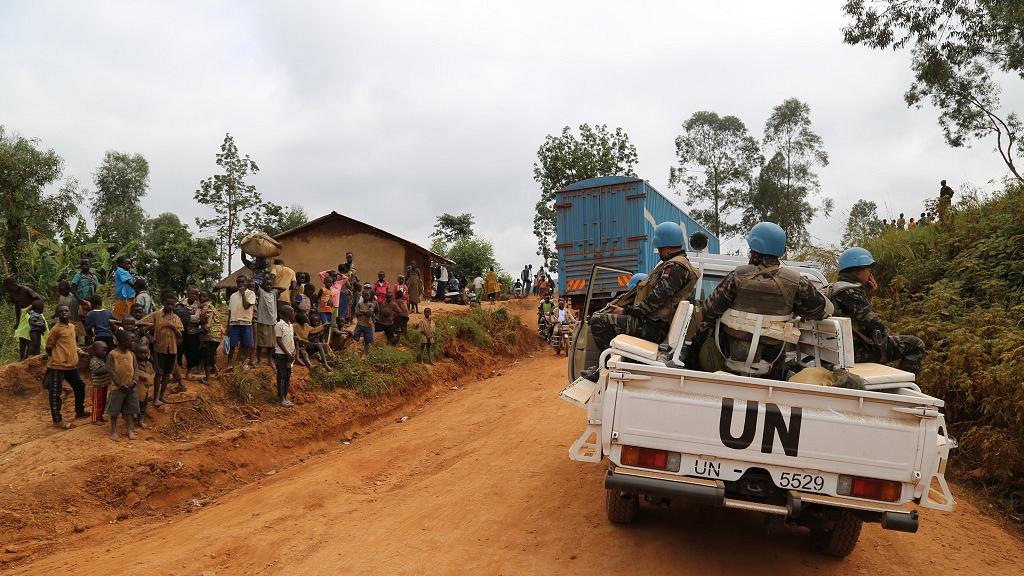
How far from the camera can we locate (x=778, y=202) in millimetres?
32938

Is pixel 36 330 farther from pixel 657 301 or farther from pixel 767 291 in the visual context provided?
pixel 767 291

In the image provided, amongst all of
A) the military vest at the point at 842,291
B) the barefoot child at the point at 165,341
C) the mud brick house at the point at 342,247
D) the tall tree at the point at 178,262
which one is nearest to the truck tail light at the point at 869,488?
the military vest at the point at 842,291

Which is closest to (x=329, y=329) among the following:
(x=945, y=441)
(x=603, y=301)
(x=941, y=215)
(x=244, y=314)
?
(x=244, y=314)

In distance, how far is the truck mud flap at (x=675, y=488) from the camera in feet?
13.5

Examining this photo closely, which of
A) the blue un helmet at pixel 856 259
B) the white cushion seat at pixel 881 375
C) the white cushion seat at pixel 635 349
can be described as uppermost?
the blue un helmet at pixel 856 259

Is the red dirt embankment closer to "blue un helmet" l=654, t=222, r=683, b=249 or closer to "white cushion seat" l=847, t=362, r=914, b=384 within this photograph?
"blue un helmet" l=654, t=222, r=683, b=249

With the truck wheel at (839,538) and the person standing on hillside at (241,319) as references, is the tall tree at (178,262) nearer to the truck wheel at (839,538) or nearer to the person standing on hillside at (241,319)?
the person standing on hillside at (241,319)

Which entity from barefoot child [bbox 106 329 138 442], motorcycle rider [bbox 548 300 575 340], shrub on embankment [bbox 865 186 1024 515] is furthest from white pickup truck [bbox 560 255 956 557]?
motorcycle rider [bbox 548 300 575 340]

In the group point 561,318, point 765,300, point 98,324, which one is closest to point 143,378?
point 98,324

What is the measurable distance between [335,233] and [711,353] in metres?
19.3

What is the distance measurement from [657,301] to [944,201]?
1197 cm

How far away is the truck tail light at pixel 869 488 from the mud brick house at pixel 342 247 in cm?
1931

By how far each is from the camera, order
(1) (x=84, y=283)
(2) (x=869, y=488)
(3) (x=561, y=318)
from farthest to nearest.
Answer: (3) (x=561, y=318), (1) (x=84, y=283), (2) (x=869, y=488)

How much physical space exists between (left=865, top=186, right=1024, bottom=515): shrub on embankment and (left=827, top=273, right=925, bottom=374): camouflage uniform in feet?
9.12
